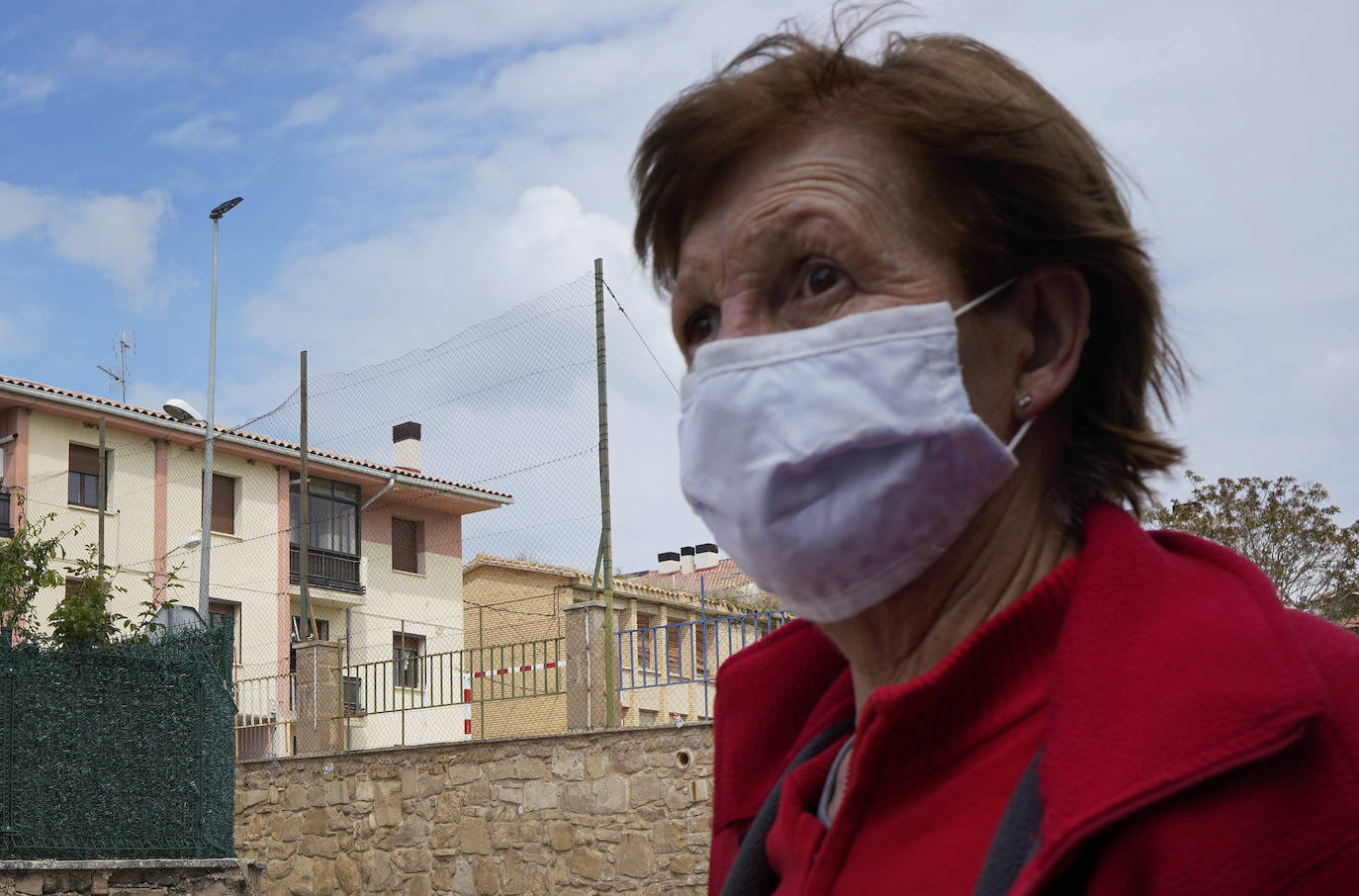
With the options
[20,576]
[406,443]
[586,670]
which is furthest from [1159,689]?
[20,576]

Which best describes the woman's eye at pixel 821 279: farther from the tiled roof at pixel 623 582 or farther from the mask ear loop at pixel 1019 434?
the tiled roof at pixel 623 582

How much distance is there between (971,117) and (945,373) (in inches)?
9.2

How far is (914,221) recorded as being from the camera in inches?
50.8

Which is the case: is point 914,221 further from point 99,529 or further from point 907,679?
point 99,529

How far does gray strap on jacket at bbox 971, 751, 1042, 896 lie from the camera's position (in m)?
1.00

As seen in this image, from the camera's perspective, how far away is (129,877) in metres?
10.5

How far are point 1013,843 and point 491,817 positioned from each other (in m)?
12.4

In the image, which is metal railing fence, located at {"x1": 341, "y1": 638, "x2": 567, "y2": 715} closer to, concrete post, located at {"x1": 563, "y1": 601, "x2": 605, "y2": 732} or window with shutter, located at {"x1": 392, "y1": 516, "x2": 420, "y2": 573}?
concrete post, located at {"x1": 563, "y1": 601, "x2": 605, "y2": 732}

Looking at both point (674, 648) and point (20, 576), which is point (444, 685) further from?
point (20, 576)

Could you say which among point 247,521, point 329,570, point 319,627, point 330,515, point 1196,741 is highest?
point 330,515

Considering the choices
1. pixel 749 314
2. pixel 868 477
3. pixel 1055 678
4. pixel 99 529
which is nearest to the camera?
pixel 1055 678

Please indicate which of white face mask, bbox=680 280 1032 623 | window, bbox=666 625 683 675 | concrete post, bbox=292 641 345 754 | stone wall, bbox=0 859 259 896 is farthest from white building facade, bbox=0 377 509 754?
white face mask, bbox=680 280 1032 623

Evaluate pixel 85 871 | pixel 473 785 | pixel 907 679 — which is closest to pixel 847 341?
pixel 907 679

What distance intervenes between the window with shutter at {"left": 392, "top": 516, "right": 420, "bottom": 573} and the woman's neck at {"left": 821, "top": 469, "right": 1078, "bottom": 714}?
29.7 metres
